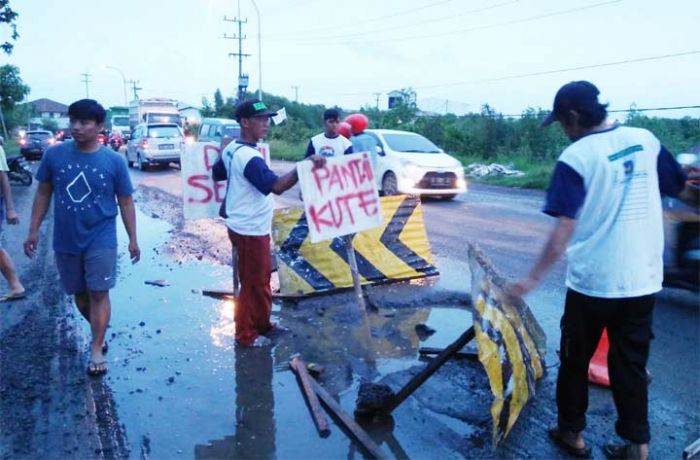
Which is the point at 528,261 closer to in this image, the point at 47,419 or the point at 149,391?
the point at 149,391

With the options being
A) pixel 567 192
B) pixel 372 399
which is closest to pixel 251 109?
pixel 372 399

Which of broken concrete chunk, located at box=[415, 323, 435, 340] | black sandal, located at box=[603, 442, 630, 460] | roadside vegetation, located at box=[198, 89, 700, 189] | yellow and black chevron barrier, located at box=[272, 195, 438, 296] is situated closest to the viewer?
black sandal, located at box=[603, 442, 630, 460]

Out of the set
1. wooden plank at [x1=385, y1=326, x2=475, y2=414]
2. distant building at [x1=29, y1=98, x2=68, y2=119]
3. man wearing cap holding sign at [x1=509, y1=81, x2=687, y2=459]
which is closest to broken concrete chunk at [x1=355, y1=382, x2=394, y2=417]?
wooden plank at [x1=385, y1=326, x2=475, y2=414]

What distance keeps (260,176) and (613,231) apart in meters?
2.58

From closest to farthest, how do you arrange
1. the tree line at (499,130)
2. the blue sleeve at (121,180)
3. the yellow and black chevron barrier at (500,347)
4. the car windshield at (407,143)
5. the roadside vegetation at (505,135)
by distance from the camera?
the yellow and black chevron barrier at (500,347), the blue sleeve at (121,180), the car windshield at (407,143), the roadside vegetation at (505,135), the tree line at (499,130)

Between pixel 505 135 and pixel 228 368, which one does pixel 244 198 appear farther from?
pixel 505 135

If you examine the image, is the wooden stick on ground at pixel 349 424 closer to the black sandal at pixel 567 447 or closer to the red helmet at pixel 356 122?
the black sandal at pixel 567 447

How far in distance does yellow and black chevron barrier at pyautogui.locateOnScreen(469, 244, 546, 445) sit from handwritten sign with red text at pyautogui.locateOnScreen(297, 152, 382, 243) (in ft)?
4.58

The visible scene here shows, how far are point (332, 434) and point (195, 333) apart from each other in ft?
7.20

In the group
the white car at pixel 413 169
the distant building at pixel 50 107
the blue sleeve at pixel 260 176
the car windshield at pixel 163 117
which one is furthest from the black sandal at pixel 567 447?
the distant building at pixel 50 107

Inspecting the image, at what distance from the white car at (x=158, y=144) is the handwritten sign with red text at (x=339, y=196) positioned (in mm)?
19345

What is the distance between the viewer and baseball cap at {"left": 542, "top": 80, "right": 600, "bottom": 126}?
113 inches

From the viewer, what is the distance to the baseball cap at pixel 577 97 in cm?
288

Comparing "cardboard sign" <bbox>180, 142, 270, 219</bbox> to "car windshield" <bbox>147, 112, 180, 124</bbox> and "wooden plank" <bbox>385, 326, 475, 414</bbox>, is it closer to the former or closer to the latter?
"wooden plank" <bbox>385, 326, 475, 414</bbox>
